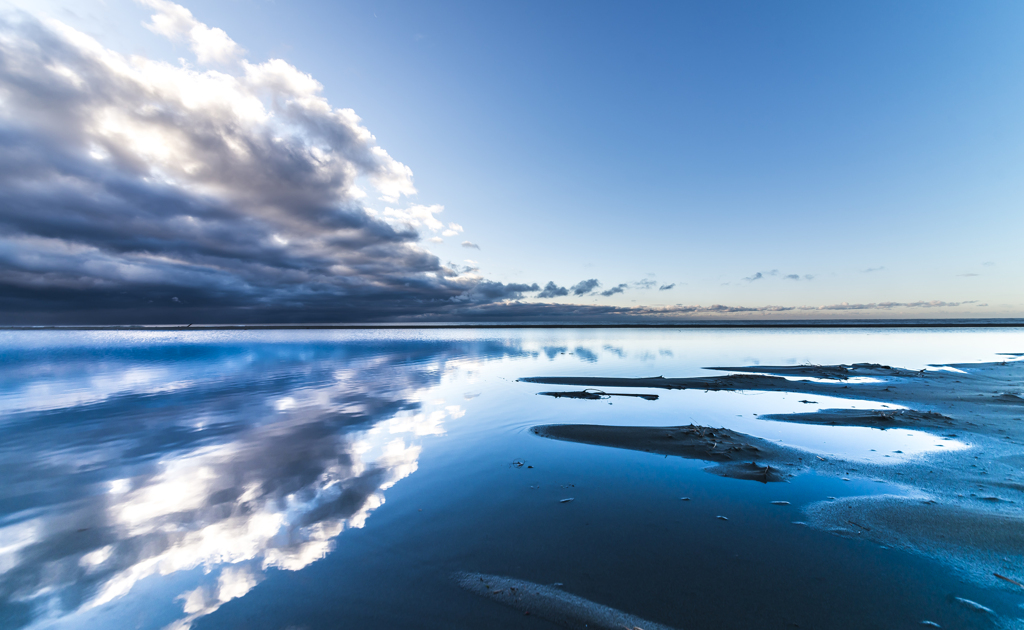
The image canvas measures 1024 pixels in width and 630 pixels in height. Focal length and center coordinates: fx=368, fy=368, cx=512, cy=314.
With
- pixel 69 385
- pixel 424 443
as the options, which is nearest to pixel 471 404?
pixel 424 443

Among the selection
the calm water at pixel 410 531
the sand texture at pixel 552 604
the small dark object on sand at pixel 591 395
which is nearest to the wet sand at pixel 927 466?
the calm water at pixel 410 531

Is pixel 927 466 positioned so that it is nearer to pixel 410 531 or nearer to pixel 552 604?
pixel 552 604

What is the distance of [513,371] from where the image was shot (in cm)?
3195

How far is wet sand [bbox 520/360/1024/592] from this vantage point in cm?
647

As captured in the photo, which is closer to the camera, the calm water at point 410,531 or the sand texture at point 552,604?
the sand texture at point 552,604

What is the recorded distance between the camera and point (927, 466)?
996 centimetres

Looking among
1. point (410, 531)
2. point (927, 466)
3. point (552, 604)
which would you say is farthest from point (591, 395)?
point (552, 604)

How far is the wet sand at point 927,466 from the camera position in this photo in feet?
21.2

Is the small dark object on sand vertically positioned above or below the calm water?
below

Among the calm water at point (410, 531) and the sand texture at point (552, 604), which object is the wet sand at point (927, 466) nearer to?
the calm water at point (410, 531)

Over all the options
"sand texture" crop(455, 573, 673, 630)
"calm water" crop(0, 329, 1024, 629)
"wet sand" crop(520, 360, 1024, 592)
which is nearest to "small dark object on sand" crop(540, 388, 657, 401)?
"calm water" crop(0, 329, 1024, 629)

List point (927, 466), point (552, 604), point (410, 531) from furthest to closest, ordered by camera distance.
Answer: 1. point (927, 466)
2. point (410, 531)
3. point (552, 604)

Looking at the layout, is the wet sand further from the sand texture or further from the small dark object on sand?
the small dark object on sand

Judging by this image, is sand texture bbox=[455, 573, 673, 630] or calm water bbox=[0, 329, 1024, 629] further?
calm water bbox=[0, 329, 1024, 629]
